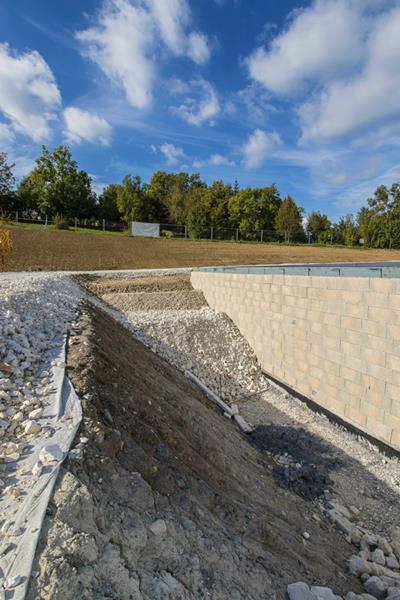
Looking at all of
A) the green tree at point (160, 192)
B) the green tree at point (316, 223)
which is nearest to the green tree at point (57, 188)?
the green tree at point (160, 192)

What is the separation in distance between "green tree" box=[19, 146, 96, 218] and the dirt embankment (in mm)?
38242

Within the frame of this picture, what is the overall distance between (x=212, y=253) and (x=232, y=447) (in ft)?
74.1

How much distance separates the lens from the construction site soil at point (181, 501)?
175 centimetres

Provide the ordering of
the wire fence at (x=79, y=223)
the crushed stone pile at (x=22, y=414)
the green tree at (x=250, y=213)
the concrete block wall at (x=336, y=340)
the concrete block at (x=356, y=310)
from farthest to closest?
the green tree at (x=250, y=213) → the wire fence at (x=79, y=223) → the concrete block at (x=356, y=310) → the concrete block wall at (x=336, y=340) → the crushed stone pile at (x=22, y=414)

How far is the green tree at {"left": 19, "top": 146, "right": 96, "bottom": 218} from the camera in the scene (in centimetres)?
3749

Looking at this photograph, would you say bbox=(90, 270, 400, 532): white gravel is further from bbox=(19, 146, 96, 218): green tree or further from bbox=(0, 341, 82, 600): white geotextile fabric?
bbox=(19, 146, 96, 218): green tree

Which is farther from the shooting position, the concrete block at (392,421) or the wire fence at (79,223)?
the wire fence at (79,223)

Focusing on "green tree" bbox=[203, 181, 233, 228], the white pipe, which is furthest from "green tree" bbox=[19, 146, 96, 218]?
the white pipe

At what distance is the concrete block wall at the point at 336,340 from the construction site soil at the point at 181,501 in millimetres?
771

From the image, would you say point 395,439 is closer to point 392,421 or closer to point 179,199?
point 392,421

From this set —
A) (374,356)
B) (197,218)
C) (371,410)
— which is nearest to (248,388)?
(371,410)

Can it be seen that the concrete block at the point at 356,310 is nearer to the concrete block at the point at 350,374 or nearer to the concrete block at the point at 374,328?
the concrete block at the point at 374,328

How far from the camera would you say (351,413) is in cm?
604

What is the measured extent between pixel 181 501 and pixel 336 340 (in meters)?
4.91
